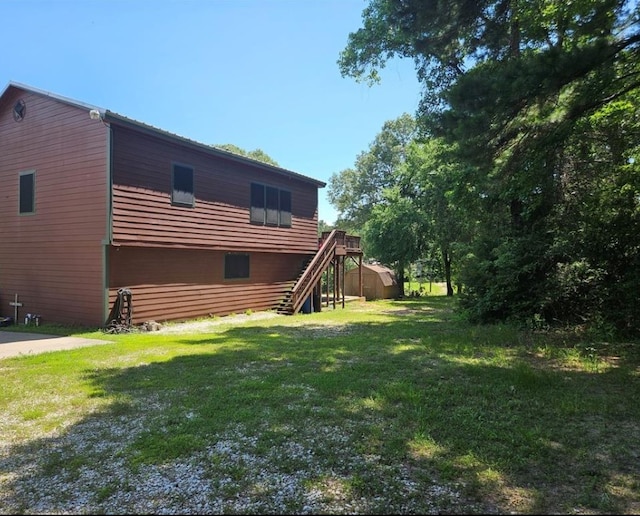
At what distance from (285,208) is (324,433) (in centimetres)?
1245

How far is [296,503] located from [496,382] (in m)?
3.25

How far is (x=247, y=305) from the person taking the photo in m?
14.1

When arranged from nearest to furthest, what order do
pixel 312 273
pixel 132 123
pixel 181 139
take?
pixel 132 123 < pixel 181 139 < pixel 312 273

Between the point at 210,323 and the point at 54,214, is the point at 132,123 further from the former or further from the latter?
the point at 210,323

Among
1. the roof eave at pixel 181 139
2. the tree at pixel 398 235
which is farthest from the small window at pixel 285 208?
the tree at pixel 398 235

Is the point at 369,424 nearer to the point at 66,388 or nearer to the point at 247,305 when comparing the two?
the point at 66,388

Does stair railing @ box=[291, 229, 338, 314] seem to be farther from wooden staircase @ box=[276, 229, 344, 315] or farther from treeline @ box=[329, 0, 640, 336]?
treeline @ box=[329, 0, 640, 336]

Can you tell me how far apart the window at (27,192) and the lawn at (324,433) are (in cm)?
647


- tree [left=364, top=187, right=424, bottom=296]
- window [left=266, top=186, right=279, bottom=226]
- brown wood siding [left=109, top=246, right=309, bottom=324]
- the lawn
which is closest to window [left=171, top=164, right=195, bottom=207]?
brown wood siding [left=109, top=246, right=309, bottom=324]

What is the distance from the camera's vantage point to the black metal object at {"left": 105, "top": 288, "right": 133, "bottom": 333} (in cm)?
959

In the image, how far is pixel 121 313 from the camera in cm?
967

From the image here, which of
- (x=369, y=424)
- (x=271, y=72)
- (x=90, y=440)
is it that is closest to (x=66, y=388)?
(x=90, y=440)

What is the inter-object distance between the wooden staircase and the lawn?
25.3ft

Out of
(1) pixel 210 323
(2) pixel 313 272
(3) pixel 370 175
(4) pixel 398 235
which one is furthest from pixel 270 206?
(3) pixel 370 175
